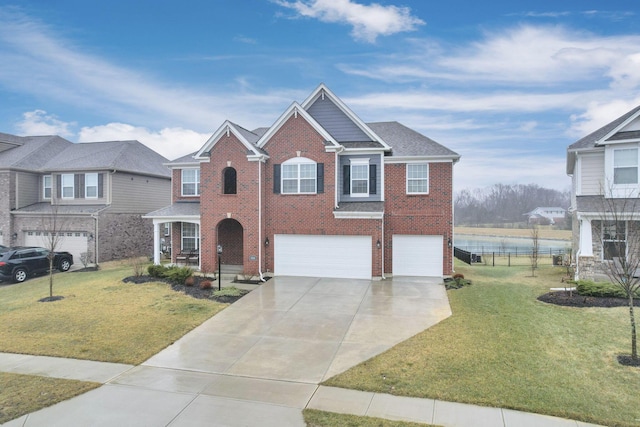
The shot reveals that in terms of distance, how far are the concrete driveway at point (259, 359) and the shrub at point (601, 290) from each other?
4.58 meters

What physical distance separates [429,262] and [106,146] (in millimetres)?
23399

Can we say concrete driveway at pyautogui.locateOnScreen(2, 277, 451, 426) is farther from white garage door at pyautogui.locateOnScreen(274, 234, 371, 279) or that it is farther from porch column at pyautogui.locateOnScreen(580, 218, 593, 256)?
porch column at pyautogui.locateOnScreen(580, 218, 593, 256)

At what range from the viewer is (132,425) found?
231 inches

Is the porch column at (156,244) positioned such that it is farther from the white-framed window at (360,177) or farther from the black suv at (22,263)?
the white-framed window at (360,177)

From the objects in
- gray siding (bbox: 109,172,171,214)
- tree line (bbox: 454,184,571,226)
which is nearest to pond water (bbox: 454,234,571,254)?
tree line (bbox: 454,184,571,226)

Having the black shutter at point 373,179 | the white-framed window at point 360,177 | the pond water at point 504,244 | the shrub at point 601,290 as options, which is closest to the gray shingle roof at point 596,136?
the shrub at point 601,290

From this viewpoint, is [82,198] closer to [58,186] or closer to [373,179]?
[58,186]

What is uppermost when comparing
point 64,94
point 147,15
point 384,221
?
point 147,15

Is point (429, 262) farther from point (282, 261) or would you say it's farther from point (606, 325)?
point (606, 325)

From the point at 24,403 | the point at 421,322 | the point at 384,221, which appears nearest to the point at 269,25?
the point at 384,221

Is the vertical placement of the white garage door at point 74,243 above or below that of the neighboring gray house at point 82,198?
below

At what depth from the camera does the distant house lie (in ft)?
211

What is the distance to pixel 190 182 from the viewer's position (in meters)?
21.4

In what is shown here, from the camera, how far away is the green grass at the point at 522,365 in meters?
6.42
